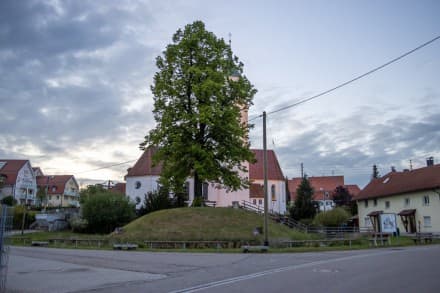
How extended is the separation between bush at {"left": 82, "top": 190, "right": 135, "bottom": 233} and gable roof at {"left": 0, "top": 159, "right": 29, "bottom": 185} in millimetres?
42055

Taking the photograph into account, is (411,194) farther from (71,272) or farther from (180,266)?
(71,272)

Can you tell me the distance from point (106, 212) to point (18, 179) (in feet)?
153

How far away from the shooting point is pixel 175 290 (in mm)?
9758

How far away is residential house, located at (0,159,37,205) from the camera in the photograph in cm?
7675

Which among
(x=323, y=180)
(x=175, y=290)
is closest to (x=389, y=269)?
(x=175, y=290)

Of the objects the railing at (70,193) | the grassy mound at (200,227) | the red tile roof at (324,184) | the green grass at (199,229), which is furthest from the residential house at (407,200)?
the railing at (70,193)

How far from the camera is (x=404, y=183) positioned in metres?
48.7

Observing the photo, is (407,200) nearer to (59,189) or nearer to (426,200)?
(426,200)

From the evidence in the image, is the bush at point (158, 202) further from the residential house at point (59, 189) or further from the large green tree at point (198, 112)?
the residential house at point (59, 189)

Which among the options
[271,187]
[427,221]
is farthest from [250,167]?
[427,221]

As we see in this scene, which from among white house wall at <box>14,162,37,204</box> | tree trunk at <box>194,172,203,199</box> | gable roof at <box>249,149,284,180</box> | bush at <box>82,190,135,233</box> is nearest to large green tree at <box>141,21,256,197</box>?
tree trunk at <box>194,172,203,199</box>

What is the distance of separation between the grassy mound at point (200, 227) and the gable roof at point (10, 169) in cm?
5549

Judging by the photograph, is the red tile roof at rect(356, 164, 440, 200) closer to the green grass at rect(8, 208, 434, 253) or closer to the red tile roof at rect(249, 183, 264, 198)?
the green grass at rect(8, 208, 434, 253)

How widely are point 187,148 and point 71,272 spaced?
1873cm
